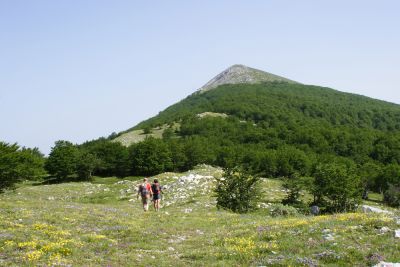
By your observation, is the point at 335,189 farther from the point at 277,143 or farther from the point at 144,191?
the point at 277,143

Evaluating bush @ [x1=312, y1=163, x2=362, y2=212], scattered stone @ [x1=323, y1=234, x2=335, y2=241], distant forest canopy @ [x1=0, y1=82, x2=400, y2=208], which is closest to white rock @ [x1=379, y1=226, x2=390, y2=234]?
scattered stone @ [x1=323, y1=234, x2=335, y2=241]

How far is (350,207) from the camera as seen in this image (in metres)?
57.4

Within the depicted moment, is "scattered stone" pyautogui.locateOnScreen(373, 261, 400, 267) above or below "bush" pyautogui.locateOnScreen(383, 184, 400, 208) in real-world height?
above

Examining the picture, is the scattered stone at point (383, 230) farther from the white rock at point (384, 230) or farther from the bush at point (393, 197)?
the bush at point (393, 197)

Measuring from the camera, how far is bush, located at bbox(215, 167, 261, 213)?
3741 centimetres

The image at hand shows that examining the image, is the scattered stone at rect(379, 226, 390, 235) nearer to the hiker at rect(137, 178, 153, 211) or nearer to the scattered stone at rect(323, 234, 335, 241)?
the scattered stone at rect(323, 234, 335, 241)

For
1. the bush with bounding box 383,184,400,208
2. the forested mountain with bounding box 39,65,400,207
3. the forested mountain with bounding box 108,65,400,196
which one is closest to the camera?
the bush with bounding box 383,184,400,208

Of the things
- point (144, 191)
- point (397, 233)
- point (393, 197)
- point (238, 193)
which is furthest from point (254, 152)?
point (397, 233)

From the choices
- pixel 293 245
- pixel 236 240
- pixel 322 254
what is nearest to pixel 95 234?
pixel 236 240

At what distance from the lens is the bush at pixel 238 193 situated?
3741cm

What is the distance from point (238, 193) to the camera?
37.8m

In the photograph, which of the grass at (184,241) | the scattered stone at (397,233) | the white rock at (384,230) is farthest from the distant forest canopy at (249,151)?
the scattered stone at (397,233)

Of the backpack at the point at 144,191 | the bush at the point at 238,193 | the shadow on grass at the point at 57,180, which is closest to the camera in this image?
the backpack at the point at 144,191

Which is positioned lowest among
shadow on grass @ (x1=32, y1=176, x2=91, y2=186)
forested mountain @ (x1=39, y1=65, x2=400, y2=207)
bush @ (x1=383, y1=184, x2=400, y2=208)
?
bush @ (x1=383, y1=184, x2=400, y2=208)
